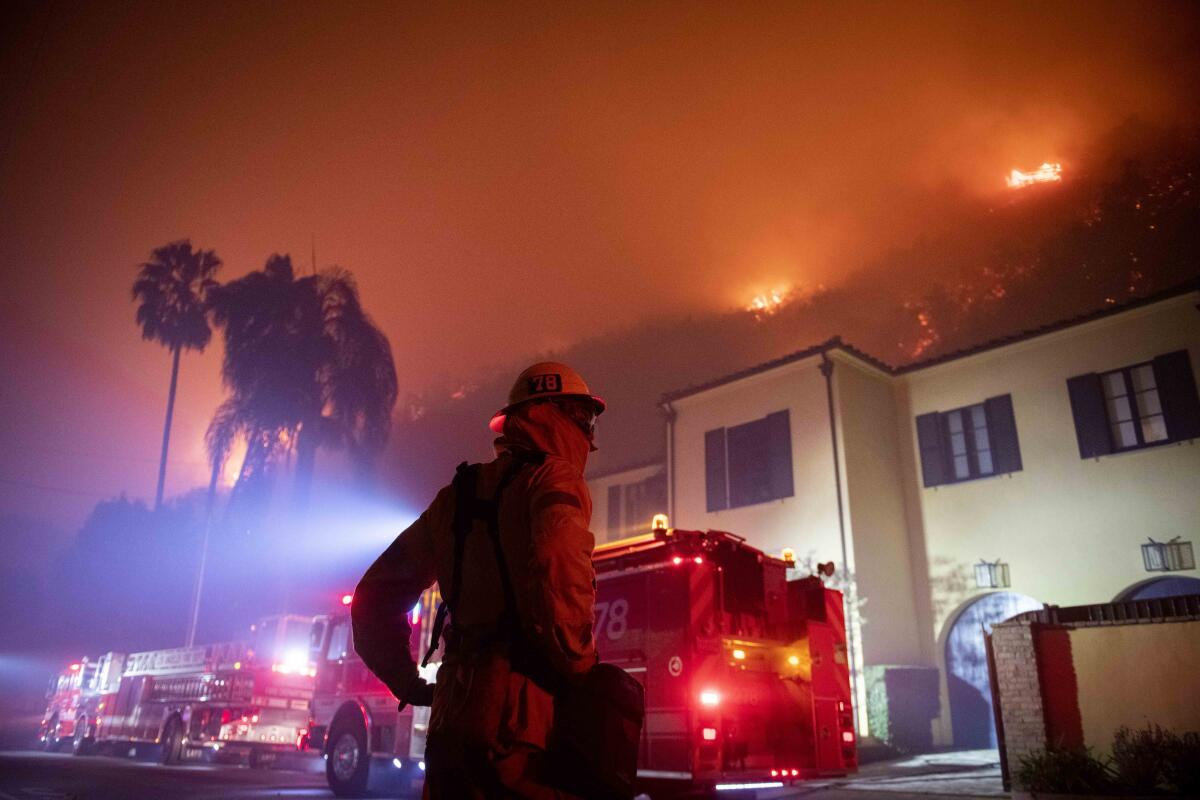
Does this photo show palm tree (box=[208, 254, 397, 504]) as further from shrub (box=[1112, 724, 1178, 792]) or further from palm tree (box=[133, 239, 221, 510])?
shrub (box=[1112, 724, 1178, 792])

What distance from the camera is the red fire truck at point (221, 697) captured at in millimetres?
15445

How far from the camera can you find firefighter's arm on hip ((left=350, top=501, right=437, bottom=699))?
269 centimetres

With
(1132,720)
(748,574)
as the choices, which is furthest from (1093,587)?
(748,574)

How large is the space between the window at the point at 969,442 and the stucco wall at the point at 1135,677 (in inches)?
291

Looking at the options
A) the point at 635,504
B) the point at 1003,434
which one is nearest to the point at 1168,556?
the point at 1003,434

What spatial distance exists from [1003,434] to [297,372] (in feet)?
77.9

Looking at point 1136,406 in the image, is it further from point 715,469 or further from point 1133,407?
point 715,469

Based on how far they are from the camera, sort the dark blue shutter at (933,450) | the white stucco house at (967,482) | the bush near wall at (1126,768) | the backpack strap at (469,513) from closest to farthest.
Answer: the backpack strap at (469,513) < the bush near wall at (1126,768) < the white stucco house at (967,482) < the dark blue shutter at (933,450)

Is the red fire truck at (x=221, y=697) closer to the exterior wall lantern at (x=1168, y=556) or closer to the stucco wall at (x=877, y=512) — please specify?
the stucco wall at (x=877, y=512)

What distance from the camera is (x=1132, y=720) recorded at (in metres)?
9.52

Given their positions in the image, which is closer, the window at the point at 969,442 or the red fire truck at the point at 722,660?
the red fire truck at the point at 722,660

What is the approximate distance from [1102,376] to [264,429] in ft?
84.7

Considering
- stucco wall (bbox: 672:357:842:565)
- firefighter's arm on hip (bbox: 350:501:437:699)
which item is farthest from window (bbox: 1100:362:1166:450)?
firefighter's arm on hip (bbox: 350:501:437:699)

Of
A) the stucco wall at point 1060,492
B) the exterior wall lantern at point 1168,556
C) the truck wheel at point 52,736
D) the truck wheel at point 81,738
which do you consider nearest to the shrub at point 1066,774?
the exterior wall lantern at point 1168,556
